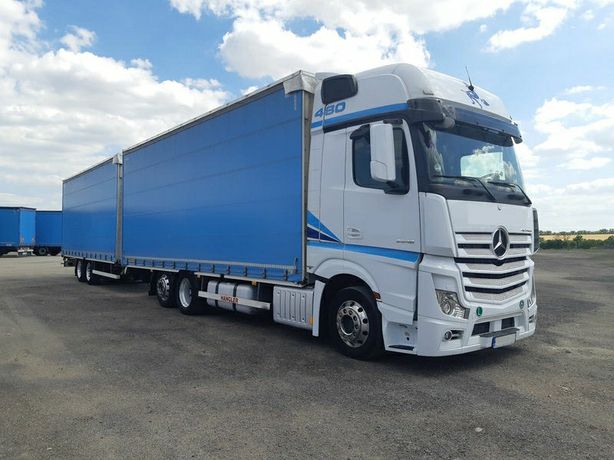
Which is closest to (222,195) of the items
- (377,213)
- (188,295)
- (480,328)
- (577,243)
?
(188,295)

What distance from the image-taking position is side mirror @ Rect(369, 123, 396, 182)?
538cm

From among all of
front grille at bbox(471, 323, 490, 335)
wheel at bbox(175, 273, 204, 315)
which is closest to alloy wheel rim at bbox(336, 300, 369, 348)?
front grille at bbox(471, 323, 490, 335)

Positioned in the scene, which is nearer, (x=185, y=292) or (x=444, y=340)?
(x=444, y=340)

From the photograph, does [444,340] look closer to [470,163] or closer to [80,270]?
[470,163]

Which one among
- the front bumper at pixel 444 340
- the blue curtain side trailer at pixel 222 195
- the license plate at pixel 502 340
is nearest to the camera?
the front bumper at pixel 444 340

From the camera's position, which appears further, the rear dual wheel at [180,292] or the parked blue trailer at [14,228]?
the parked blue trailer at [14,228]

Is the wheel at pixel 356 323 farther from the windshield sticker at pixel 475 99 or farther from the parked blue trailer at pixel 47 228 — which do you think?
the parked blue trailer at pixel 47 228

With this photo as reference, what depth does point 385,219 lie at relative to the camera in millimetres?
5781

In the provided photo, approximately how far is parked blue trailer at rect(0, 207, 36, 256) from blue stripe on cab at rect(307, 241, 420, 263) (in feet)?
116

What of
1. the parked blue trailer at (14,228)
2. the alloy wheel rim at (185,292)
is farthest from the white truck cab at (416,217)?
the parked blue trailer at (14,228)

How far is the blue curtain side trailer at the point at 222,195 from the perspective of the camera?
7055 mm

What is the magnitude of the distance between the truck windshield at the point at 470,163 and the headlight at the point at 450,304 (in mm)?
1104

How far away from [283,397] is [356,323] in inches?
62.7

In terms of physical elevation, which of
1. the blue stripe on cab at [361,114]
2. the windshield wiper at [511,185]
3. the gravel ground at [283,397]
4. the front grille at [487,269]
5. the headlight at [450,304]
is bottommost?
the gravel ground at [283,397]
